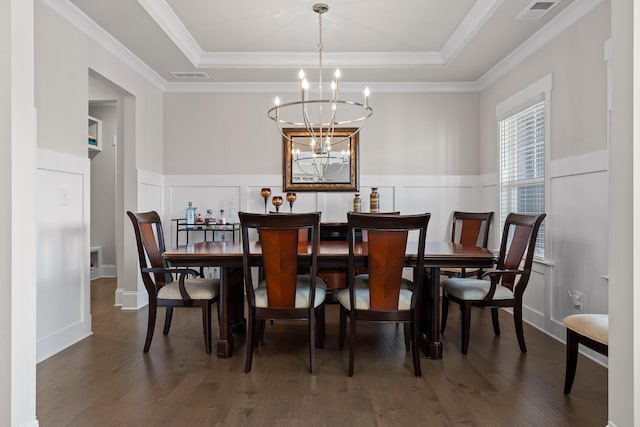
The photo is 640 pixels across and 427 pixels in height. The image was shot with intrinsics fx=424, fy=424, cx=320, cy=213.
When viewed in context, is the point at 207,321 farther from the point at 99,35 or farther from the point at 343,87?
the point at 343,87

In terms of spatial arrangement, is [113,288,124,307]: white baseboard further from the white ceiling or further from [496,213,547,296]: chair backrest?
[496,213,547,296]: chair backrest

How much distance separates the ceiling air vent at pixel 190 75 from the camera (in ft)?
15.2

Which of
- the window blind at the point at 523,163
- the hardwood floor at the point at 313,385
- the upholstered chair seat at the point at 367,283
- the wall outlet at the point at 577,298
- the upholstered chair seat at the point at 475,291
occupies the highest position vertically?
the window blind at the point at 523,163

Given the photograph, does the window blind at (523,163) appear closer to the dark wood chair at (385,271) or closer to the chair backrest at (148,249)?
the dark wood chair at (385,271)

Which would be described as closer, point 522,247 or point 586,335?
point 586,335

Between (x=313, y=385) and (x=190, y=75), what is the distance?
3673mm

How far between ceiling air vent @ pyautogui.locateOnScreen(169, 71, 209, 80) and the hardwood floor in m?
2.80

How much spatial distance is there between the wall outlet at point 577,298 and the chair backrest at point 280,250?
1991mm

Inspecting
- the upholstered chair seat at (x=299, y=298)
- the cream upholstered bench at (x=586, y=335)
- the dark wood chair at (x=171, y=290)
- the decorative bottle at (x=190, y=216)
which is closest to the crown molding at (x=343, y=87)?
the decorative bottle at (x=190, y=216)

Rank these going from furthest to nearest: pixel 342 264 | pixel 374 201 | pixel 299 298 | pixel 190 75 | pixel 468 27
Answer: pixel 374 201
pixel 190 75
pixel 468 27
pixel 342 264
pixel 299 298

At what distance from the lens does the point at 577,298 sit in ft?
10.2

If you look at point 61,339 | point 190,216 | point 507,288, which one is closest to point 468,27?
point 507,288

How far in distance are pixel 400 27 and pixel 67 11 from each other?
2684mm

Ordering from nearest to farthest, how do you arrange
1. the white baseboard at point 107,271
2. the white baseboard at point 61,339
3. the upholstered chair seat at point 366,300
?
the upholstered chair seat at point 366,300 < the white baseboard at point 61,339 < the white baseboard at point 107,271
